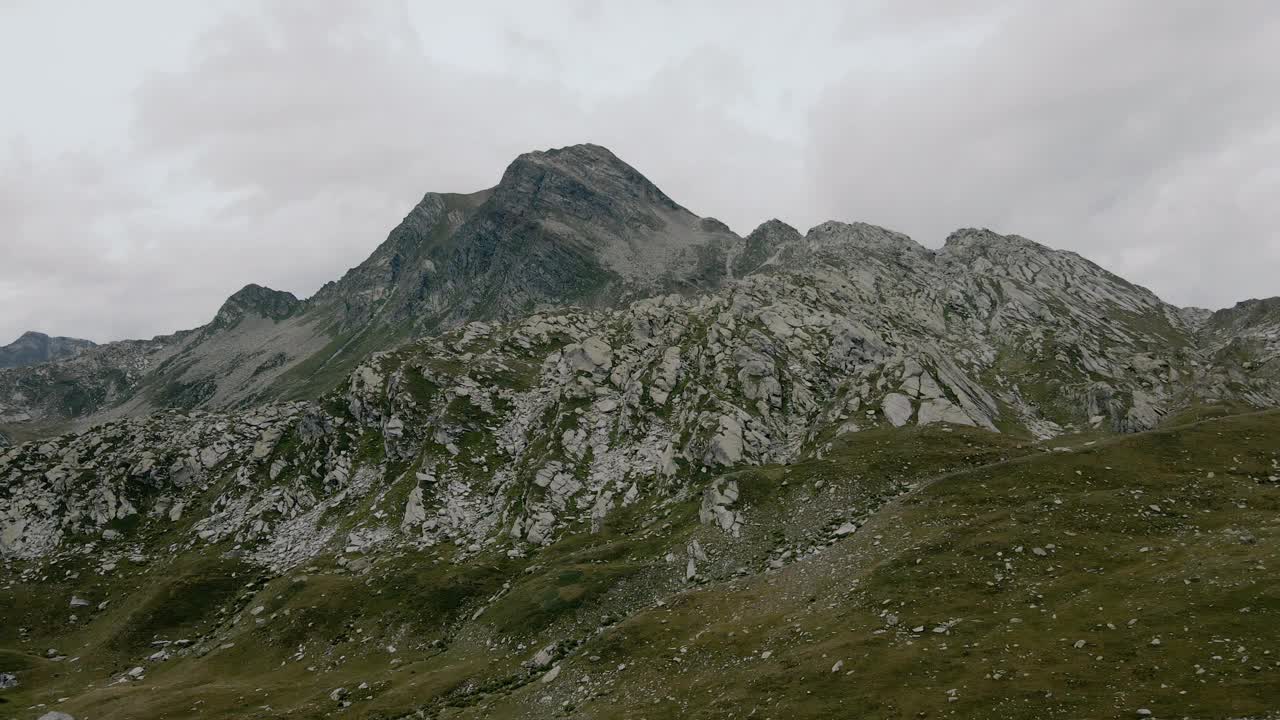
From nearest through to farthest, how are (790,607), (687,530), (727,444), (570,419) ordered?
(790,607)
(687,530)
(727,444)
(570,419)

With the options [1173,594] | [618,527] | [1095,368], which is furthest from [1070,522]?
[1095,368]

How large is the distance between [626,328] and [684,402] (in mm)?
48511

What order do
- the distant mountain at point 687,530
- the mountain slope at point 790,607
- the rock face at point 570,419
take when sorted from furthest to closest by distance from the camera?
1. the rock face at point 570,419
2. the distant mountain at point 687,530
3. the mountain slope at point 790,607

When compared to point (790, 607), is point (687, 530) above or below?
above

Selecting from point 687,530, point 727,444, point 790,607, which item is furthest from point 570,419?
point 790,607

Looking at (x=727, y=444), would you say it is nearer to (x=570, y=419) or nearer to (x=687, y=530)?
(x=687, y=530)

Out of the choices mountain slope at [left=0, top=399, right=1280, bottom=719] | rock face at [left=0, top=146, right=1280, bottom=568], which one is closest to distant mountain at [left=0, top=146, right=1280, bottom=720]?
mountain slope at [left=0, top=399, right=1280, bottom=719]

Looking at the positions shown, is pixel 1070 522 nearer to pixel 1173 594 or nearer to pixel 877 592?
pixel 1173 594

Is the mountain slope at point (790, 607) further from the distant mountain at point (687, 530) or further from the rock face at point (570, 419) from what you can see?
the rock face at point (570, 419)

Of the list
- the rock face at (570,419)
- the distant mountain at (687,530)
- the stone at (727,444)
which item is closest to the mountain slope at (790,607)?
the distant mountain at (687,530)

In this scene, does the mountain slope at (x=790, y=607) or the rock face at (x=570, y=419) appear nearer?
the mountain slope at (x=790, y=607)

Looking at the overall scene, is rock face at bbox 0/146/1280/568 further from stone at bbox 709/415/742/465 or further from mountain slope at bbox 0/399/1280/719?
mountain slope at bbox 0/399/1280/719

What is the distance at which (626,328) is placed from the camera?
518ft

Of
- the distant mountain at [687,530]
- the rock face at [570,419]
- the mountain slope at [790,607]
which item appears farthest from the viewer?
the rock face at [570,419]
